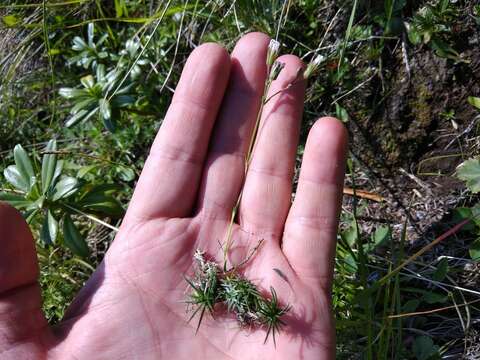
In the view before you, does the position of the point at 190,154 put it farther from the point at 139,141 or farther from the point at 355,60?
the point at 355,60

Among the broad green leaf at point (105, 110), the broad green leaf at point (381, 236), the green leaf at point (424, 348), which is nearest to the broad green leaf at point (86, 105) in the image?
the broad green leaf at point (105, 110)

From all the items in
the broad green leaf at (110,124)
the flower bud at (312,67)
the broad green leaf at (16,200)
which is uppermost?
the flower bud at (312,67)

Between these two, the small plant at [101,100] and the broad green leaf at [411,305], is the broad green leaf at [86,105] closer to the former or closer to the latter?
the small plant at [101,100]

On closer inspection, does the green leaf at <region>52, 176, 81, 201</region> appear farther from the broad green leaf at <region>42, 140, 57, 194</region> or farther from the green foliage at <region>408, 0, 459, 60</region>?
the green foliage at <region>408, 0, 459, 60</region>

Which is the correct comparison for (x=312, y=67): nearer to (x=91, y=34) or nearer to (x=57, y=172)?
(x=57, y=172)

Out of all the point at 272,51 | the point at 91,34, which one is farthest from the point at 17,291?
the point at 91,34

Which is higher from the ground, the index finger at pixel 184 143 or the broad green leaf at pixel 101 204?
the index finger at pixel 184 143
